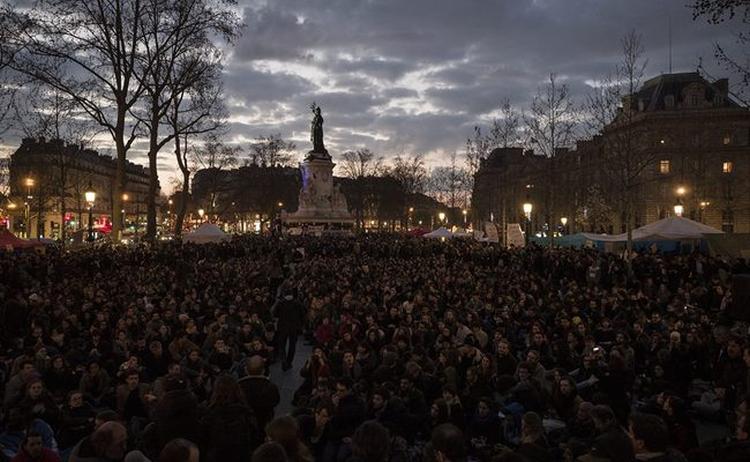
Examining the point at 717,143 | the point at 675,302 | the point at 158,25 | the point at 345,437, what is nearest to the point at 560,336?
the point at 675,302

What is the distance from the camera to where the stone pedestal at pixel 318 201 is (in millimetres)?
63500

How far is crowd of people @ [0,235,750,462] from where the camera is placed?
5465mm

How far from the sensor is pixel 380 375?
30.2 ft

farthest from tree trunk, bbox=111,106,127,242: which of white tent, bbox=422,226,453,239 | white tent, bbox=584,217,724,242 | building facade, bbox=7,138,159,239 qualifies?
white tent, bbox=422,226,453,239

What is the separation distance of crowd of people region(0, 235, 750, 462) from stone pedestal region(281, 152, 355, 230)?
4303 centimetres

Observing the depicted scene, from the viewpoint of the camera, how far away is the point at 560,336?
1220 cm

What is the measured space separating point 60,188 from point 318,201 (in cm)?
2405

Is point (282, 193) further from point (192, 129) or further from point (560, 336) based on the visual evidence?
point (560, 336)

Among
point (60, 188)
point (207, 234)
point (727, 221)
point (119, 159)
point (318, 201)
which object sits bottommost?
point (207, 234)

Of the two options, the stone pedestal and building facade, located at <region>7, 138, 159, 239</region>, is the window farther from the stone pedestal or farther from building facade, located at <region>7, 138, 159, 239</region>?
building facade, located at <region>7, 138, 159, 239</region>

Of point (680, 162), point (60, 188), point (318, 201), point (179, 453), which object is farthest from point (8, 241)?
point (680, 162)

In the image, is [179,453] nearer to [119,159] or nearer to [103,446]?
[103,446]

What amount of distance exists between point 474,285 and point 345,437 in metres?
13.3

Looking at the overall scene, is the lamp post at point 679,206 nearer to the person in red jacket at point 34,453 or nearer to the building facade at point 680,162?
the building facade at point 680,162
